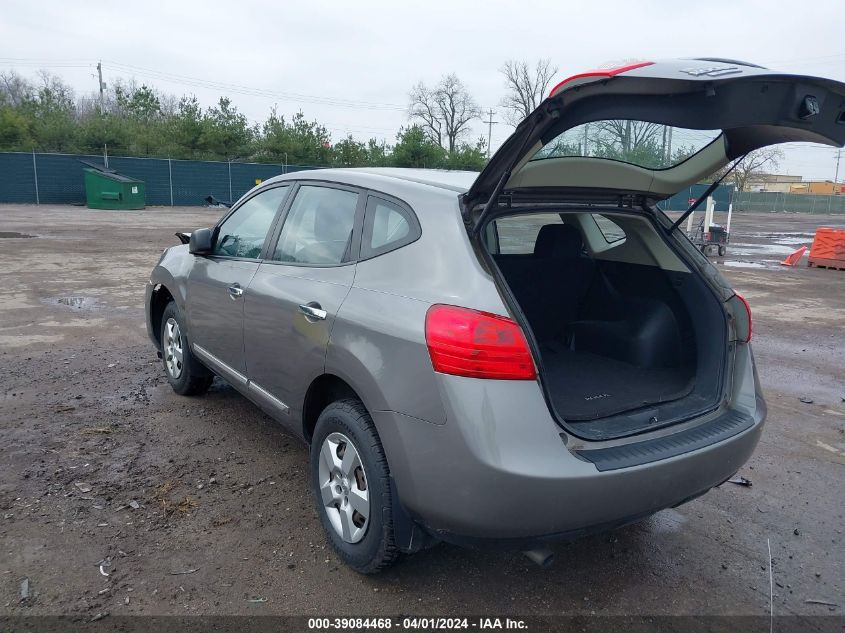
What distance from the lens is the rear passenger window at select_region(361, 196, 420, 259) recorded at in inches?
111

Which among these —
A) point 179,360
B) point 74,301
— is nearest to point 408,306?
point 179,360

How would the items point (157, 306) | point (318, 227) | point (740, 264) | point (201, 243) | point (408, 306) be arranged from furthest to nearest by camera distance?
point (740, 264), point (157, 306), point (201, 243), point (318, 227), point (408, 306)

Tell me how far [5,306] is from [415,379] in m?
7.61

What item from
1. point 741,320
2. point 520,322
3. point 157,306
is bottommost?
point 157,306

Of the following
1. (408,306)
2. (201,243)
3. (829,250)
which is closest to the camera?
(408,306)

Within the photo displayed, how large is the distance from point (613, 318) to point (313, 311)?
1874 mm

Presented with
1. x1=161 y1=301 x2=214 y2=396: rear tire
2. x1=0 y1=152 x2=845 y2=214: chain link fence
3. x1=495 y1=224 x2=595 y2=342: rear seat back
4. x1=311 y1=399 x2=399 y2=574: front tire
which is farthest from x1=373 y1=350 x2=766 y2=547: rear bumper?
x1=0 y1=152 x2=845 y2=214: chain link fence

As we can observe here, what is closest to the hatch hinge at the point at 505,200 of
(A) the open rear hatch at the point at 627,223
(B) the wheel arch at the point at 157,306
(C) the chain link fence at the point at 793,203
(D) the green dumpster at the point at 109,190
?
(A) the open rear hatch at the point at 627,223

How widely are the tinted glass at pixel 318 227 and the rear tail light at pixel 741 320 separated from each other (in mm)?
1920

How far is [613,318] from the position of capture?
3.94 m

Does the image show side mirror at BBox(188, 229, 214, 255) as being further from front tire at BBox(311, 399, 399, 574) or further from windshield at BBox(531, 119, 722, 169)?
windshield at BBox(531, 119, 722, 169)

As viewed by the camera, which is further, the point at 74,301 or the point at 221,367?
the point at 74,301

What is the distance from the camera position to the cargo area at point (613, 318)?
311 cm

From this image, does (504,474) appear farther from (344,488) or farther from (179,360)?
(179,360)
